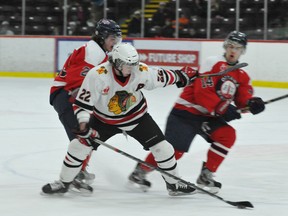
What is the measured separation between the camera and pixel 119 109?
392 centimetres

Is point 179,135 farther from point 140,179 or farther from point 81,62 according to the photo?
point 81,62

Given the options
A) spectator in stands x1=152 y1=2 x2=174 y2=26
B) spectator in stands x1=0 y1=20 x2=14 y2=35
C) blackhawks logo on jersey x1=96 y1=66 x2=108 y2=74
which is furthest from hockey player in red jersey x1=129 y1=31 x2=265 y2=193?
spectator in stands x1=0 y1=20 x2=14 y2=35

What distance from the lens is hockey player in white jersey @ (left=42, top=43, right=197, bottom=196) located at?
379 centimetres

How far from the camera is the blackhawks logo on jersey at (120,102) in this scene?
3885 mm

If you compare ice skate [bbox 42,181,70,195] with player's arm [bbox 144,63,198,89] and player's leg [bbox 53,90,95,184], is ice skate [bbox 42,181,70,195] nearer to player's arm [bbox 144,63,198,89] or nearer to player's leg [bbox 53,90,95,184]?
player's leg [bbox 53,90,95,184]

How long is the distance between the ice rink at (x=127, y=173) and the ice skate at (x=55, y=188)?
45 millimetres

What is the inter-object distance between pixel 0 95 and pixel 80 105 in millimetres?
6014

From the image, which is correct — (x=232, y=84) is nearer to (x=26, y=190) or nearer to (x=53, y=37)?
(x=26, y=190)

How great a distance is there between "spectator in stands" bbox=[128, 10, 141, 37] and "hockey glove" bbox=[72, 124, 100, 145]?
925 centimetres

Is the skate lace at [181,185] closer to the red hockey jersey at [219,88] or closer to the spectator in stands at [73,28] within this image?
the red hockey jersey at [219,88]

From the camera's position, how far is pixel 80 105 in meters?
3.81

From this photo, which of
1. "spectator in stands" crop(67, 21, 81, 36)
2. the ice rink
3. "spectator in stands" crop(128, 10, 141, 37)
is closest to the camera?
the ice rink

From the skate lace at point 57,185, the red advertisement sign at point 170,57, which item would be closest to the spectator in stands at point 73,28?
the red advertisement sign at point 170,57

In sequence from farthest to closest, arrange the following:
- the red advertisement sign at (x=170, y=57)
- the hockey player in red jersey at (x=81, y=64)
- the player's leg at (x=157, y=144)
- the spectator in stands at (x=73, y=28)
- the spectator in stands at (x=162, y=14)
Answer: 1. the spectator in stands at (x=73, y=28)
2. the spectator in stands at (x=162, y=14)
3. the red advertisement sign at (x=170, y=57)
4. the hockey player in red jersey at (x=81, y=64)
5. the player's leg at (x=157, y=144)
